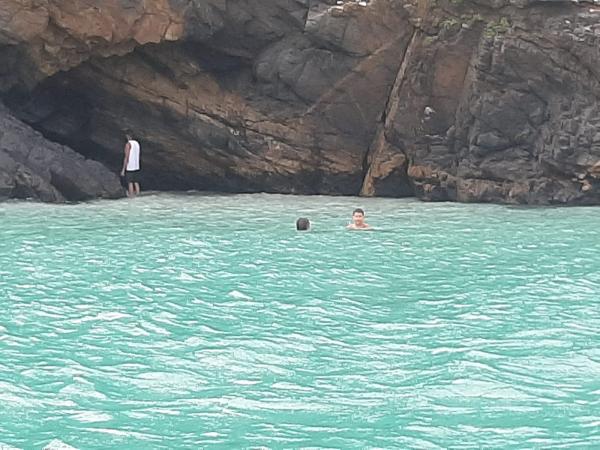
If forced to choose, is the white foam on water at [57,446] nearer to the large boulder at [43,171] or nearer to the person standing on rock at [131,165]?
the large boulder at [43,171]

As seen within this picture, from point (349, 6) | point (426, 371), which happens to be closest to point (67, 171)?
point (349, 6)

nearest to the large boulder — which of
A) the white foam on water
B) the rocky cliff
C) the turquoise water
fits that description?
the rocky cliff

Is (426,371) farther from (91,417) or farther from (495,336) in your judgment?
(91,417)

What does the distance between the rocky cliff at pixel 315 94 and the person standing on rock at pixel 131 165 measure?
0.59 m

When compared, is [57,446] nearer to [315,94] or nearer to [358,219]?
[358,219]

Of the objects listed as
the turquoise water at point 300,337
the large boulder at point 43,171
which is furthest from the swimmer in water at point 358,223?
the large boulder at point 43,171

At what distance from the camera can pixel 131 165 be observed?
23.0m

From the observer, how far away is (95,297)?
11.8 m

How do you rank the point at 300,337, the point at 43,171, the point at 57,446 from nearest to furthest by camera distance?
1. the point at 57,446
2. the point at 300,337
3. the point at 43,171

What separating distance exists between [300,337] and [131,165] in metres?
13.9

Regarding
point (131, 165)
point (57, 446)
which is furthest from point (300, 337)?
point (131, 165)

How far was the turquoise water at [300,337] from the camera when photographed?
287 inches

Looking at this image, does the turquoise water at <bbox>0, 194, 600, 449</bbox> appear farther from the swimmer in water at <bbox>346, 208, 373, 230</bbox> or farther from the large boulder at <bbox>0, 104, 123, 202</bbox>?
the large boulder at <bbox>0, 104, 123, 202</bbox>

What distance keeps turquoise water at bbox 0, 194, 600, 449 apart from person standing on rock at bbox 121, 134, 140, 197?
18.2ft
